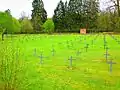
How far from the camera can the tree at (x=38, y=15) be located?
106 metres

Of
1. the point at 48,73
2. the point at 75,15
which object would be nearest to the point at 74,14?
the point at 75,15

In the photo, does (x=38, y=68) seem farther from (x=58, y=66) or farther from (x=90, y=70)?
(x=90, y=70)

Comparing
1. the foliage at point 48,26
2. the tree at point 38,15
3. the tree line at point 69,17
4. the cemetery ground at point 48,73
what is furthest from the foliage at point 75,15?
the cemetery ground at point 48,73

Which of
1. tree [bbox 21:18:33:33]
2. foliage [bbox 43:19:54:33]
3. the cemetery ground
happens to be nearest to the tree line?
foliage [bbox 43:19:54:33]

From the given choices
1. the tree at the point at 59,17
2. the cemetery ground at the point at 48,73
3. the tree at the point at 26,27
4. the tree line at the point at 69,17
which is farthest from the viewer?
the tree at the point at 59,17

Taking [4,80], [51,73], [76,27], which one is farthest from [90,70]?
[76,27]

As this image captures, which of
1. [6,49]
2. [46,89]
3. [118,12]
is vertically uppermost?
[118,12]

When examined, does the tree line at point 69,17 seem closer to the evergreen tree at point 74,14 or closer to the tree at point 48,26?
the evergreen tree at point 74,14

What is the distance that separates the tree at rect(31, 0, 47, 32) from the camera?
106375 mm

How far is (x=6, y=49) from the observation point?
13719 mm

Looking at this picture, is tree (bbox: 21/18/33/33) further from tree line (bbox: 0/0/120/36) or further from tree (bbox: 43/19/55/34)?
tree (bbox: 43/19/55/34)

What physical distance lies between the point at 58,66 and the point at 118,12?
20.0 feet

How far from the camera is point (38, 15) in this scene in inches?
4289

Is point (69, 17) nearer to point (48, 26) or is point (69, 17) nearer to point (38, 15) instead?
point (38, 15)
